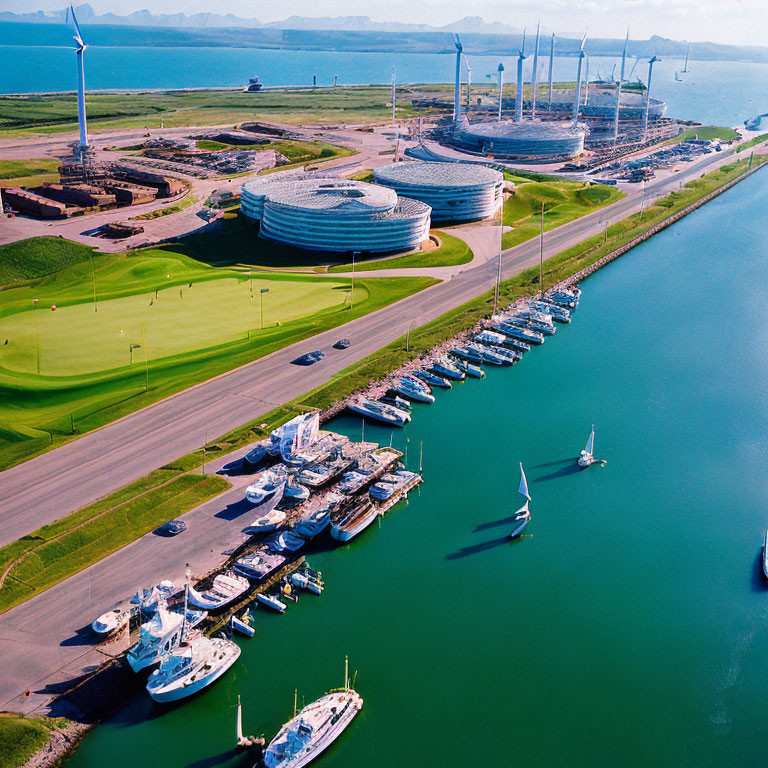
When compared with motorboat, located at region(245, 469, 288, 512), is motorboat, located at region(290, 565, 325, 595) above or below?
below

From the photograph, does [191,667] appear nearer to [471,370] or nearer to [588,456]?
[588,456]

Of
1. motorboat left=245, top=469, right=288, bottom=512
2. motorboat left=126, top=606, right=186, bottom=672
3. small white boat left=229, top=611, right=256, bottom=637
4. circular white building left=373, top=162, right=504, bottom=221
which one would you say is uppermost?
circular white building left=373, top=162, right=504, bottom=221

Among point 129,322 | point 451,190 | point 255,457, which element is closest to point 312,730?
point 255,457

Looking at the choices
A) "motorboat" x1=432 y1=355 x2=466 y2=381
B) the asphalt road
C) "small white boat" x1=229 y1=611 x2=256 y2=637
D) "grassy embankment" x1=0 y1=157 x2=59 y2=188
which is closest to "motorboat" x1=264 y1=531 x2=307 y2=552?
"small white boat" x1=229 y1=611 x2=256 y2=637

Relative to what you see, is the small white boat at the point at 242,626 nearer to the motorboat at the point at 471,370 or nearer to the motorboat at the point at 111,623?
the motorboat at the point at 111,623

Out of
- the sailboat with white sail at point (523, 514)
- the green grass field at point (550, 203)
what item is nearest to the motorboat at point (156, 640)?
the sailboat with white sail at point (523, 514)

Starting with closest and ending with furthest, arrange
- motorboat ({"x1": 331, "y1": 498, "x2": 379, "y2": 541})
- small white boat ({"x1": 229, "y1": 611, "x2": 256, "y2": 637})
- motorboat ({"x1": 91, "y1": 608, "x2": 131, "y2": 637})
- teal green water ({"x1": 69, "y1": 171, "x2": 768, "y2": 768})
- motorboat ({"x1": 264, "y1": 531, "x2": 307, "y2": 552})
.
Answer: teal green water ({"x1": 69, "y1": 171, "x2": 768, "y2": 768})
motorboat ({"x1": 91, "y1": 608, "x2": 131, "y2": 637})
small white boat ({"x1": 229, "y1": 611, "x2": 256, "y2": 637})
motorboat ({"x1": 264, "y1": 531, "x2": 307, "y2": 552})
motorboat ({"x1": 331, "y1": 498, "x2": 379, "y2": 541})

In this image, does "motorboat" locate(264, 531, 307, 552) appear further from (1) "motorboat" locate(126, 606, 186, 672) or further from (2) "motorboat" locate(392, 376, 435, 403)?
(2) "motorboat" locate(392, 376, 435, 403)

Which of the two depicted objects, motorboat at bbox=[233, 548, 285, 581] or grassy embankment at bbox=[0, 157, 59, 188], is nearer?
motorboat at bbox=[233, 548, 285, 581]
